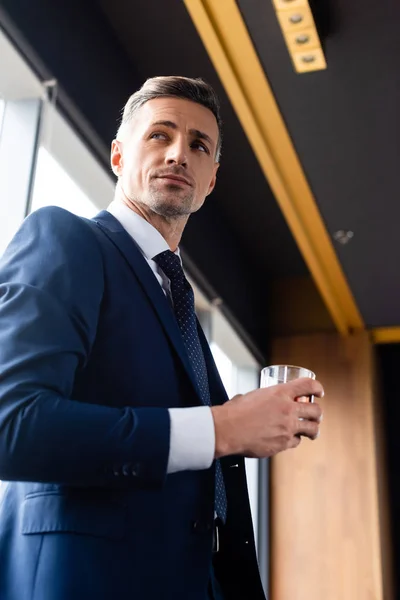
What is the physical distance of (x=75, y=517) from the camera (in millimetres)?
863

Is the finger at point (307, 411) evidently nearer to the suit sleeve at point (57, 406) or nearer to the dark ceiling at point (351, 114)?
the suit sleeve at point (57, 406)

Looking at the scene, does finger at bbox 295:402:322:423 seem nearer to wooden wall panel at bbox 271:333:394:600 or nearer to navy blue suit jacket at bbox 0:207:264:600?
navy blue suit jacket at bbox 0:207:264:600

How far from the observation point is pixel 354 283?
4434mm

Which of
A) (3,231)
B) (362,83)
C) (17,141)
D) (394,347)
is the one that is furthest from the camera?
(394,347)

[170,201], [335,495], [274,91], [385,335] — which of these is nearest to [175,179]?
[170,201]

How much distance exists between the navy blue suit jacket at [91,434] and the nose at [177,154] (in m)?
0.25

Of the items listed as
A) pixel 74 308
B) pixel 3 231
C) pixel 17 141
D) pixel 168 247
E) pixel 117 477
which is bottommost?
pixel 117 477

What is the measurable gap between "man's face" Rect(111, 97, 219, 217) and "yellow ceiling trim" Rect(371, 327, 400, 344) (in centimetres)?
394

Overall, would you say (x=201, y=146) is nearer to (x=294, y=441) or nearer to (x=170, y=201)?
(x=170, y=201)

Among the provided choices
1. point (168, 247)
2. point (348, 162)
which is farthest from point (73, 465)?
point (348, 162)

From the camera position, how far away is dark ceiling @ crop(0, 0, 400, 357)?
275 centimetres

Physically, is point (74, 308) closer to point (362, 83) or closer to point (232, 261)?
point (362, 83)

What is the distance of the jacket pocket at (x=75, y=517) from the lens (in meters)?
0.86

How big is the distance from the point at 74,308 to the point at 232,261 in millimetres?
3776
